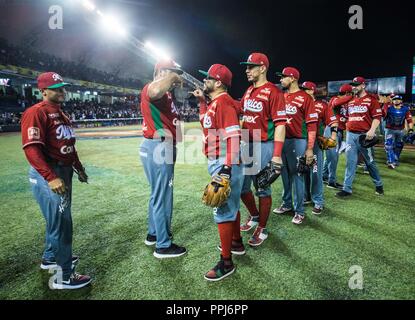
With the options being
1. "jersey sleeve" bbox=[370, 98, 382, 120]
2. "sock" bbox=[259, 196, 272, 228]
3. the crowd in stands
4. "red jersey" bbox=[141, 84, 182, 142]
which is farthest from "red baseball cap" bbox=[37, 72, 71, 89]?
the crowd in stands

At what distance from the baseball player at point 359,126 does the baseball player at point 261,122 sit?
2829mm

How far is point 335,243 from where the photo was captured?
12.0 feet

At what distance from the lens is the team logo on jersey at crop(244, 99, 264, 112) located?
3.52 metres

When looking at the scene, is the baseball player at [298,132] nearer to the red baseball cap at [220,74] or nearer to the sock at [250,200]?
the sock at [250,200]

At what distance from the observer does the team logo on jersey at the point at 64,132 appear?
109 inches

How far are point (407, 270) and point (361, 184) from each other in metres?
4.01

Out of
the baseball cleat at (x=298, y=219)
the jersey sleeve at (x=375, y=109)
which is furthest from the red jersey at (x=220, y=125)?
the jersey sleeve at (x=375, y=109)

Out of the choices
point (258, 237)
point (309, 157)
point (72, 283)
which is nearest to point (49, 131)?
point (72, 283)

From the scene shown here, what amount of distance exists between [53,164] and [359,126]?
5534 millimetres

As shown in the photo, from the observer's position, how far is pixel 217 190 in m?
2.64

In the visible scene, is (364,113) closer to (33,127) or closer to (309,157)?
(309,157)

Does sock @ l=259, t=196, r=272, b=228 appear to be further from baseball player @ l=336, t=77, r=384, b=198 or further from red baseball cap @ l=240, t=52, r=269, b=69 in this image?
baseball player @ l=336, t=77, r=384, b=198

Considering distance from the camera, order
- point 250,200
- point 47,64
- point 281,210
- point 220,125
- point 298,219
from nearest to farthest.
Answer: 1. point 220,125
2. point 250,200
3. point 298,219
4. point 281,210
5. point 47,64

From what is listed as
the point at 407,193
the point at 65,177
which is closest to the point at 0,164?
the point at 65,177
